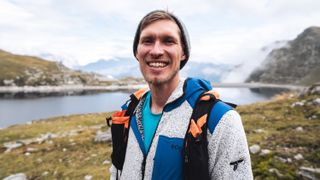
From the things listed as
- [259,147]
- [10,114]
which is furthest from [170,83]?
[10,114]

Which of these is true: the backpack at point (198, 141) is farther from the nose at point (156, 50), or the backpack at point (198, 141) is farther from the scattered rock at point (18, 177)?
the scattered rock at point (18, 177)

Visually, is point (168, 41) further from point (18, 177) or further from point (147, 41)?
point (18, 177)

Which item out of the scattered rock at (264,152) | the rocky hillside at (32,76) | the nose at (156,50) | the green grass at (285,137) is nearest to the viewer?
the nose at (156,50)

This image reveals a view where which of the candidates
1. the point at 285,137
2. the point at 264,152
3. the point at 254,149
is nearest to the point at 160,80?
the point at 264,152

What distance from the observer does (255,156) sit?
10633 mm

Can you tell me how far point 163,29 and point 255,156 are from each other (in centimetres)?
843

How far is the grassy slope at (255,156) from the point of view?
10.0 meters

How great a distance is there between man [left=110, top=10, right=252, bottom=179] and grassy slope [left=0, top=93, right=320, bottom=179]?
21.6ft

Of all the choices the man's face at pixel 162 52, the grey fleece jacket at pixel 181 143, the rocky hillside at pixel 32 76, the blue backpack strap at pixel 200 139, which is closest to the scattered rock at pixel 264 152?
the grey fleece jacket at pixel 181 143

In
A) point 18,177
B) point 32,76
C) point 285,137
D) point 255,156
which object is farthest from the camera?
point 32,76

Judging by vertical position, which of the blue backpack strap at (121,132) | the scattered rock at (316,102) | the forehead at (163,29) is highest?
the forehead at (163,29)

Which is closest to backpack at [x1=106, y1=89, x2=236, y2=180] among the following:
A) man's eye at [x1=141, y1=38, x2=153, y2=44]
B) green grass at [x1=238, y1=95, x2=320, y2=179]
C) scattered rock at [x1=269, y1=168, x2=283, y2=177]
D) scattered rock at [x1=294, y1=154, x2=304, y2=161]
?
man's eye at [x1=141, y1=38, x2=153, y2=44]

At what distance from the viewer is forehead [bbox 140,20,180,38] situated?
3.62 metres

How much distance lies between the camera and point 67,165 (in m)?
13.9
